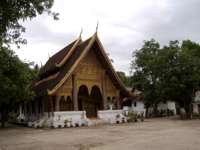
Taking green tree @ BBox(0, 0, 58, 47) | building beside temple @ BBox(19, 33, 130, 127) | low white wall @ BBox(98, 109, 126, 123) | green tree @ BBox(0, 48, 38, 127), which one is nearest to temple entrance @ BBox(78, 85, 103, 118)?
building beside temple @ BBox(19, 33, 130, 127)

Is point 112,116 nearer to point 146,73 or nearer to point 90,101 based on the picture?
point 90,101

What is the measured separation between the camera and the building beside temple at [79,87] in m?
22.9

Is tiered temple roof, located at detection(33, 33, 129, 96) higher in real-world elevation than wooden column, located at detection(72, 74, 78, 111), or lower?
higher

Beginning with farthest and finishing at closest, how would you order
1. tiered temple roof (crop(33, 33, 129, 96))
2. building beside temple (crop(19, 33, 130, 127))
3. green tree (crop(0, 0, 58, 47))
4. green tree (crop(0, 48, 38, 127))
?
tiered temple roof (crop(33, 33, 129, 96)) → building beside temple (crop(19, 33, 130, 127)) → green tree (crop(0, 48, 38, 127)) → green tree (crop(0, 0, 58, 47))

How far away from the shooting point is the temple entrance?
27.4m

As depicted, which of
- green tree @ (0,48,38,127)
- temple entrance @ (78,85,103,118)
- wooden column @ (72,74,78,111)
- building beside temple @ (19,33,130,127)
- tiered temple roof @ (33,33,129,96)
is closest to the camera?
green tree @ (0,48,38,127)

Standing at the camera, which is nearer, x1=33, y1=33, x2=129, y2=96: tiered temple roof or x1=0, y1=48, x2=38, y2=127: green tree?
x1=0, y1=48, x2=38, y2=127: green tree

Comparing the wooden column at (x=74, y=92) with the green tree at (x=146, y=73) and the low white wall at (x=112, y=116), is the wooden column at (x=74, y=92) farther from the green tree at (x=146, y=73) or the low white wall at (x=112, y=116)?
the green tree at (x=146, y=73)

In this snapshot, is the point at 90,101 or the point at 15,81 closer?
the point at 15,81

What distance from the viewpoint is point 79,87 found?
84.2 feet

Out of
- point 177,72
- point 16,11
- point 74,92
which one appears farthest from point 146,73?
point 16,11

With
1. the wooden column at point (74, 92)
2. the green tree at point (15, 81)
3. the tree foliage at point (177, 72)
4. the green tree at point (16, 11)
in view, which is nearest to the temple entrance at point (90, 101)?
the wooden column at point (74, 92)

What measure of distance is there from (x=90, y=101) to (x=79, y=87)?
2.87m

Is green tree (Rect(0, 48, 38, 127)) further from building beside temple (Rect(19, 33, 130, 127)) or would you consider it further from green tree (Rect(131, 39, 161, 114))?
green tree (Rect(131, 39, 161, 114))
